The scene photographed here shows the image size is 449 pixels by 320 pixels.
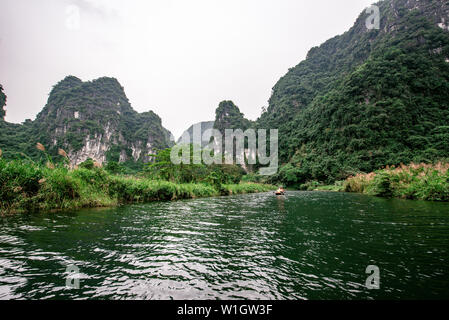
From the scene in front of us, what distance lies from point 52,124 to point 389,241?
390 ft

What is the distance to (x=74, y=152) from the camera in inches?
3310

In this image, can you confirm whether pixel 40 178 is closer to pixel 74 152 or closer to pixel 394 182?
pixel 394 182

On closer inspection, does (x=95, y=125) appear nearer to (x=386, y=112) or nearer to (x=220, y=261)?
(x=386, y=112)

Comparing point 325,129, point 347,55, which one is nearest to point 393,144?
point 325,129

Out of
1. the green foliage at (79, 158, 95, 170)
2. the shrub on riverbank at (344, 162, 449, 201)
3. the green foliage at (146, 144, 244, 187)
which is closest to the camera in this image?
the green foliage at (79, 158, 95, 170)

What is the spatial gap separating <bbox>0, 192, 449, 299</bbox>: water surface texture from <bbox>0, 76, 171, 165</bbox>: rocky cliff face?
294 feet

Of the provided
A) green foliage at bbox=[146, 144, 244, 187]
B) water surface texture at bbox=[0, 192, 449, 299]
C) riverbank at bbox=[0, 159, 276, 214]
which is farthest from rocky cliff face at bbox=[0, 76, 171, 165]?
water surface texture at bbox=[0, 192, 449, 299]

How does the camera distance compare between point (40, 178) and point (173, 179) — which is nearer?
point (40, 178)

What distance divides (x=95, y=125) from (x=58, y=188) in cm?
10511

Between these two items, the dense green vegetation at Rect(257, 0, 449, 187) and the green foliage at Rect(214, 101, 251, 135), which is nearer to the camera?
the dense green vegetation at Rect(257, 0, 449, 187)

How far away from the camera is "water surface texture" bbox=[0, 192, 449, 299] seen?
5.66 ft

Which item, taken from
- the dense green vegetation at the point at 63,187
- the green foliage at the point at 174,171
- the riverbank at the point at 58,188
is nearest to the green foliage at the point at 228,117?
the green foliage at the point at 174,171

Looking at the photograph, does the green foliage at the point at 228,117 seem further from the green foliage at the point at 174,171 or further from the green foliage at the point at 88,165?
the green foliage at the point at 88,165

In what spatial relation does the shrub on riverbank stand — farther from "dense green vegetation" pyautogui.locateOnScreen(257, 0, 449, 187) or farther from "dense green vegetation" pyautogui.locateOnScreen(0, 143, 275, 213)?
"dense green vegetation" pyautogui.locateOnScreen(257, 0, 449, 187)
